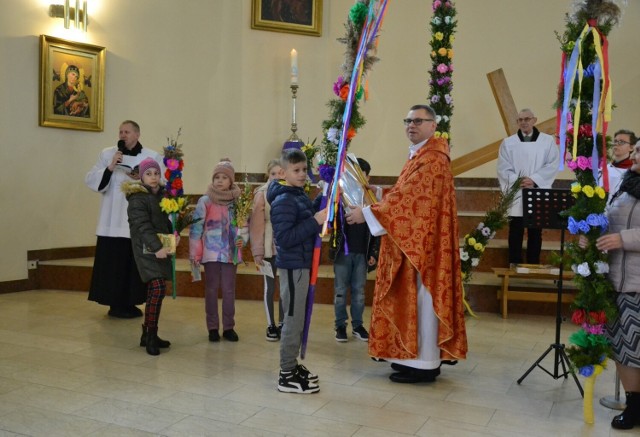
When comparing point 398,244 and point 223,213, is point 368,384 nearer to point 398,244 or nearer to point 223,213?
point 398,244

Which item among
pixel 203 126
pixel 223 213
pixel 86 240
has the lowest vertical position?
pixel 86 240

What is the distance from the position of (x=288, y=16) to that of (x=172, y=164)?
18.0 ft

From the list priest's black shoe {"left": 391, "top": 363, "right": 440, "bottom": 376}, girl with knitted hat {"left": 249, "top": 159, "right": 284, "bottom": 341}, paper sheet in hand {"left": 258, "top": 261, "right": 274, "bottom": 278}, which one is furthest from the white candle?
priest's black shoe {"left": 391, "top": 363, "right": 440, "bottom": 376}

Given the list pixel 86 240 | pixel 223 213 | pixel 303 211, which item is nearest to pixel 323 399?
pixel 303 211

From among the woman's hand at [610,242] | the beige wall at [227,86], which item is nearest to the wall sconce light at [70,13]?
the beige wall at [227,86]

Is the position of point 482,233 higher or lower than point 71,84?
lower

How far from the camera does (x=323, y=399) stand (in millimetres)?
4000

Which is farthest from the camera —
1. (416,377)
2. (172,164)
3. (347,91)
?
(172,164)

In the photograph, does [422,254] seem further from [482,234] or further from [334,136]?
[482,234]

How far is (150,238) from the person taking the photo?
4.96 meters

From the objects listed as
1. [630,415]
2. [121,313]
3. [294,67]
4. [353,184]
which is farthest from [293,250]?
[294,67]

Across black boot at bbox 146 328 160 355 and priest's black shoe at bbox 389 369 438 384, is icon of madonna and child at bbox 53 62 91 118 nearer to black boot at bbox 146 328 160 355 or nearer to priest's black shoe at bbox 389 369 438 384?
black boot at bbox 146 328 160 355

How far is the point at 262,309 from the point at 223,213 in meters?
1.69

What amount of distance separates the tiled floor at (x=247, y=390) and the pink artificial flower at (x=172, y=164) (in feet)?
4.67
